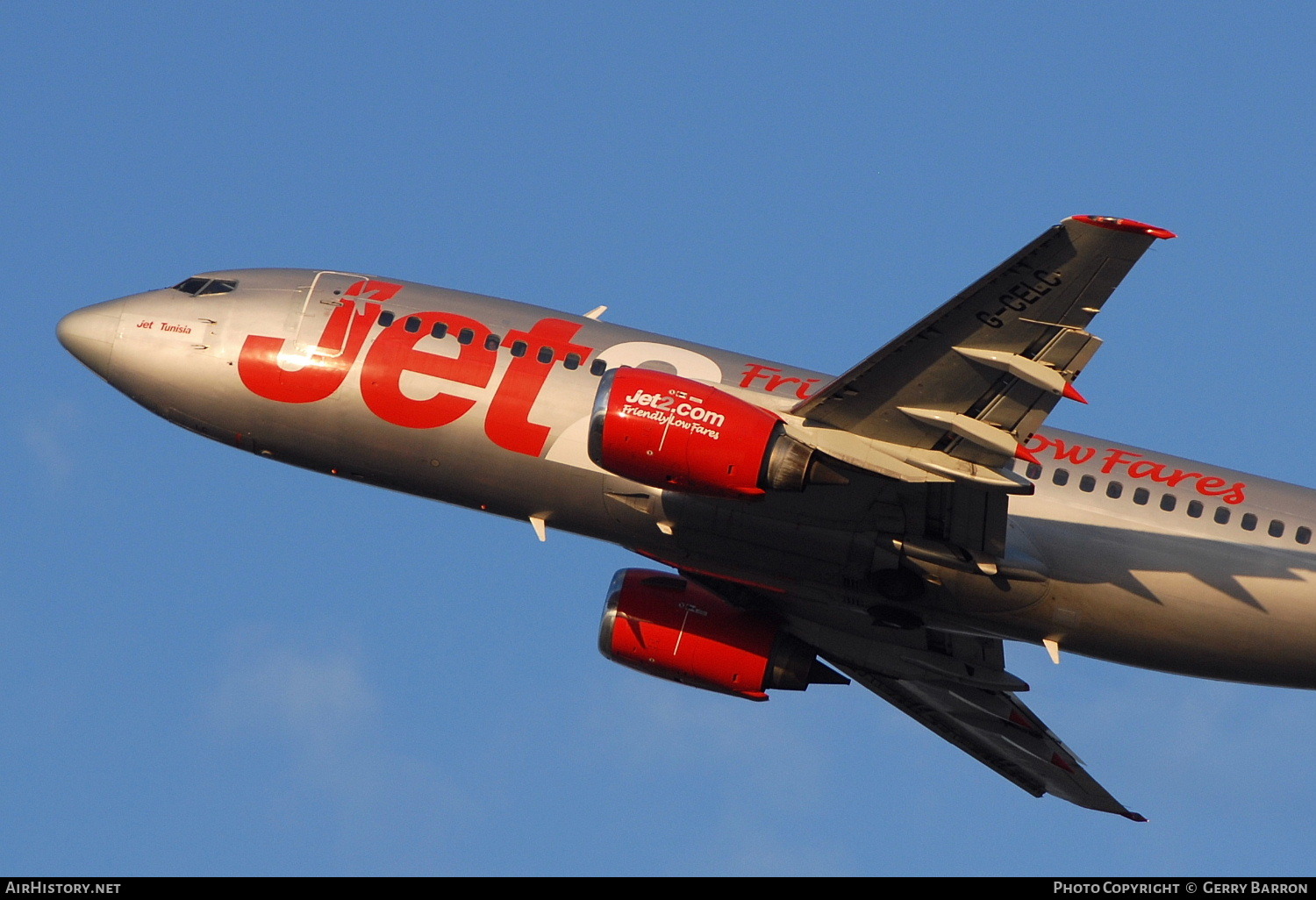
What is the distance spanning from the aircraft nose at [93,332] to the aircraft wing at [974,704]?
16.0m

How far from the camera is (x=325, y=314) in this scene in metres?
33.4

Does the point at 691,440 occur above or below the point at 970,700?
above

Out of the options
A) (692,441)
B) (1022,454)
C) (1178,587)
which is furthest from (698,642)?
(1178,587)

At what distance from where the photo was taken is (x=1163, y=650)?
100 feet

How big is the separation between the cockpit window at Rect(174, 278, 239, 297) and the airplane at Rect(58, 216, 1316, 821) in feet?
0.33

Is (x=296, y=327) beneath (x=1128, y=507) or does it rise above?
above

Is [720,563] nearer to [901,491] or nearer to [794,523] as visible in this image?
[794,523]

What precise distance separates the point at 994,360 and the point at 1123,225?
3262 millimetres

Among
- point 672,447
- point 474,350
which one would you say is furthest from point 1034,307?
point 474,350

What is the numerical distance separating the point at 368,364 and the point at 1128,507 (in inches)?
595

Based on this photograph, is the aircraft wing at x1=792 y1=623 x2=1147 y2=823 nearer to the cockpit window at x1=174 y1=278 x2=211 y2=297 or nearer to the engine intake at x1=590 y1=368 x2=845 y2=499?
the engine intake at x1=590 y1=368 x2=845 y2=499

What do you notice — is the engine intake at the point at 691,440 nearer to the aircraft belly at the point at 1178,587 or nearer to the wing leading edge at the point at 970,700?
the aircraft belly at the point at 1178,587

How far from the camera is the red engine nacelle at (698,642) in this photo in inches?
1357

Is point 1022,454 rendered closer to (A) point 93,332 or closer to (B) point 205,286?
(B) point 205,286
